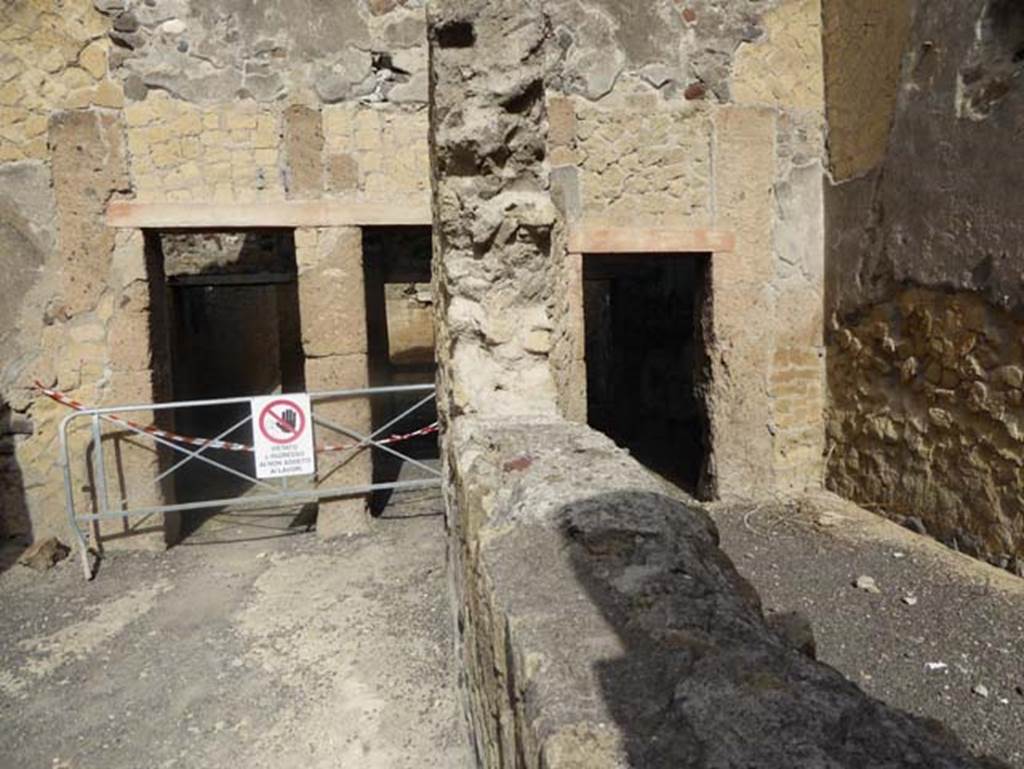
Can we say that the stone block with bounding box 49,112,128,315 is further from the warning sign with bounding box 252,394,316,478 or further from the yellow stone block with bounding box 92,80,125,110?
the warning sign with bounding box 252,394,316,478

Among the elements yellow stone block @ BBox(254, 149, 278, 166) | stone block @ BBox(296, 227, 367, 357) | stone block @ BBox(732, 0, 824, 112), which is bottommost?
stone block @ BBox(296, 227, 367, 357)

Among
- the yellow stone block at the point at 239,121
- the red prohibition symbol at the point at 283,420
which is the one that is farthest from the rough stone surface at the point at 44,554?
the yellow stone block at the point at 239,121

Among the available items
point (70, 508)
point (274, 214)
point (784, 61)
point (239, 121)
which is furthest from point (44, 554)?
point (784, 61)

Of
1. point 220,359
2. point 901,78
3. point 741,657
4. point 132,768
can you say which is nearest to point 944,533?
point 901,78

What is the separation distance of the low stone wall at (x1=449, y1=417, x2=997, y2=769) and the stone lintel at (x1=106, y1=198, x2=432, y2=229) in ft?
10.8

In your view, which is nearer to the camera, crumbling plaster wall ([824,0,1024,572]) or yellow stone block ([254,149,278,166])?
crumbling plaster wall ([824,0,1024,572])

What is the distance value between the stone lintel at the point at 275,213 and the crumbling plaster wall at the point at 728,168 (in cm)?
107

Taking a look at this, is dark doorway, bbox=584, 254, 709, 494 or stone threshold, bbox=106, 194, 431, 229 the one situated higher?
stone threshold, bbox=106, 194, 431, 229

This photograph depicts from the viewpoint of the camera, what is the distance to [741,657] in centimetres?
101

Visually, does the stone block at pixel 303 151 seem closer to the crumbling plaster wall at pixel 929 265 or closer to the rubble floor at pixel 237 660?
the rubble floor at pixel 237 660

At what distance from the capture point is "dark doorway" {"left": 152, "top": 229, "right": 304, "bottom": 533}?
7406 mm

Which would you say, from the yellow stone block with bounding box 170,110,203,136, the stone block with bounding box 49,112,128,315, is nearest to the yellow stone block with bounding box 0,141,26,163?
the stone block with bounding box 49,112,128,315

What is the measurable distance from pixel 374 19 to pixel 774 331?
357 cm

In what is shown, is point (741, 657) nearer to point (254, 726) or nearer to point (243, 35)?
point (254, 726)
